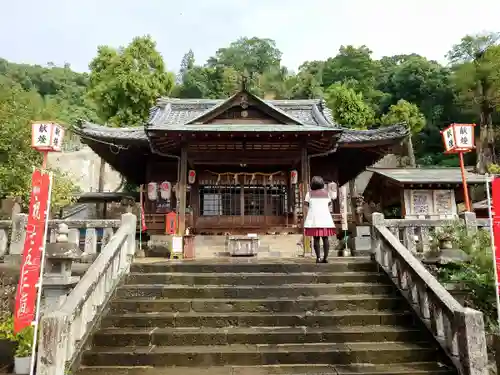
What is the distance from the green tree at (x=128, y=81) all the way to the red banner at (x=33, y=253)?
2305 centimetres

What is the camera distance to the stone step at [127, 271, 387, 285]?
7297 millimetres

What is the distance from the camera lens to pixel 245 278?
7.34m

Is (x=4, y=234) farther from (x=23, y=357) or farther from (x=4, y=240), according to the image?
(x=23, y=357)

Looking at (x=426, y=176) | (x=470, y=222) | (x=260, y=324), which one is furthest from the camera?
(x=426, y=176)

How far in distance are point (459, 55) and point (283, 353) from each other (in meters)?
41.2

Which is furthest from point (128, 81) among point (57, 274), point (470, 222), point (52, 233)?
point (470, 222)

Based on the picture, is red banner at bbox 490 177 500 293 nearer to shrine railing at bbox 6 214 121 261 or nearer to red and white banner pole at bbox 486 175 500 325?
red and white banner pole at bbox 486 175 500 325

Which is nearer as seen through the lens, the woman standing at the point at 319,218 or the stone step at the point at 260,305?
the stone step at the point at 260,305

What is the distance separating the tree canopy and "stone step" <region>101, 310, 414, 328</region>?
10560 millimetres

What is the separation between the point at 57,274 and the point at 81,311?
4.74 ft

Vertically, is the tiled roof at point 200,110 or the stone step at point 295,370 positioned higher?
the tiled roof at point 200,110

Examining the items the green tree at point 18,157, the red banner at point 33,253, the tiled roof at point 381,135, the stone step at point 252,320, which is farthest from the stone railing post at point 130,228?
the tiled roof at point 381,135

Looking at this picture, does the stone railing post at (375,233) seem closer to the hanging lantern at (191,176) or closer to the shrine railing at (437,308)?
the shrine railing at (437,308)

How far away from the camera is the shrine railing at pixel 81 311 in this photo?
467 centimetres
